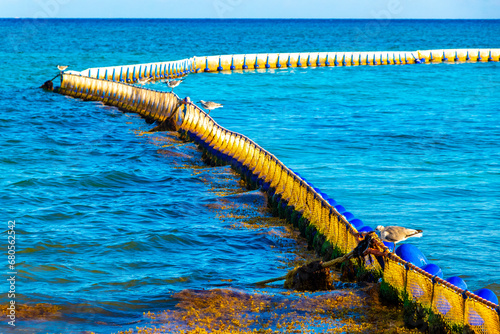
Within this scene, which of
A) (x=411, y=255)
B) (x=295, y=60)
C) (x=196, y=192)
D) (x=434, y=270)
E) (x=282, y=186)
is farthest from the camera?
(x=295, y=60)

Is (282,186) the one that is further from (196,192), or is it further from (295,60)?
(295,60)

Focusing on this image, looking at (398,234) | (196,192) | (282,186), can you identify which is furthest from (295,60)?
(398,234)

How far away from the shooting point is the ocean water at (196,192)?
14891 millimetres

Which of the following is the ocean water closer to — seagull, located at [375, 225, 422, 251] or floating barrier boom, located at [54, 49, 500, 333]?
floating barrier boom, located at [54, 49, 500, 333]

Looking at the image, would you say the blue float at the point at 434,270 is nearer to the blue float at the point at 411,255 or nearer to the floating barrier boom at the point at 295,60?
the blue float at the point at 411,255

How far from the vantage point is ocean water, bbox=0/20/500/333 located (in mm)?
14891

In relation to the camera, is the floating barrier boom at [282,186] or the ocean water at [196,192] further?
the ocean water at [196,192]

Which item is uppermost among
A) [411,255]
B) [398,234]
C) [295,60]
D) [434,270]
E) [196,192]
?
[295,60]

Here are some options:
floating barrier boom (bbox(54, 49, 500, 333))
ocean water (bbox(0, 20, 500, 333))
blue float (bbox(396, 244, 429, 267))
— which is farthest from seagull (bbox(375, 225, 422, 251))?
ocean water (bbox(0, 20, 500, 333))

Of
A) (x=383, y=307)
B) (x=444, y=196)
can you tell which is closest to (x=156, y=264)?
(x=383, y=307)

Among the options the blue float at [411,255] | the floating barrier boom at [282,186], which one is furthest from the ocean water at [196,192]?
the blue float at [411,255]

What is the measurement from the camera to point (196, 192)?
22766 millimetres

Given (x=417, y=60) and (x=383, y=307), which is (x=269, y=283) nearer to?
(x=383, y=307)

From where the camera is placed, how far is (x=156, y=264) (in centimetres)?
1602
